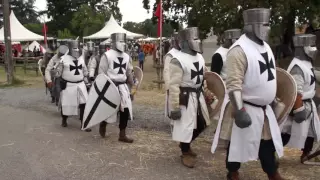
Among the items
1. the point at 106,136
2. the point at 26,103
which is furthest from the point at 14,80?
the point at 106,136

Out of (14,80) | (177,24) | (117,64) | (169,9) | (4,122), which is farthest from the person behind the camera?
(177,24)

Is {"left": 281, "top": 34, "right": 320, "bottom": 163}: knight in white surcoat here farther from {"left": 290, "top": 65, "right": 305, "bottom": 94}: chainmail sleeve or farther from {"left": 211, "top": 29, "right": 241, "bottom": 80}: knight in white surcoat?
{"left": 211, "top": 29, "right": 241, "bottom": 80}: knight in white surcoat

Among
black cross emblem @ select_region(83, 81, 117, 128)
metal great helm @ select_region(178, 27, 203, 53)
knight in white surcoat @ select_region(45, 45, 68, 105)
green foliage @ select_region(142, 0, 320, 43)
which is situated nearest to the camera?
metal great helm @ select_region(178, 27, 203, 53)

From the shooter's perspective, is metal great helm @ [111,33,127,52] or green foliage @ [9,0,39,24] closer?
metal great helm @ [111,33,127,52]

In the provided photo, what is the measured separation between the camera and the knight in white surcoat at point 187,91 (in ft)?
17.3

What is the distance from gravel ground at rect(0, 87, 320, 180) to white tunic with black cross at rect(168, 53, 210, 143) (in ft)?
1.55

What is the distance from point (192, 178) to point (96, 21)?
4749 cm

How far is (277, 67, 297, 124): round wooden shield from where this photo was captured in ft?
14.3

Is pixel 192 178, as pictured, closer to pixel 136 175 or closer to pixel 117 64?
pixel 136 175

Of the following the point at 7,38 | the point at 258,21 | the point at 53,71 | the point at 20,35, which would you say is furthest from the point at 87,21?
the point at 258,21

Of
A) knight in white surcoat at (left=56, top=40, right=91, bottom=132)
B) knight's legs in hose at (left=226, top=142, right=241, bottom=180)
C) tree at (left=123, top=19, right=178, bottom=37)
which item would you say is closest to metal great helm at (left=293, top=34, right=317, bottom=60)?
knight's legs in hose at (left=226, top=142, right=241, bottom=180)

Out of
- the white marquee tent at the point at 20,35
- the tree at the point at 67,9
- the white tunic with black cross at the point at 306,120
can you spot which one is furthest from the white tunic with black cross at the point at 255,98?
the tree at the point at 67,9

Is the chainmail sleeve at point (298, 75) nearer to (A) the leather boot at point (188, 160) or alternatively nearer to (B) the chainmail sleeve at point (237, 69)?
(B) the chainmail sleeve at point (237, 69)

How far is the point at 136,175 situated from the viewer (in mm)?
5180
